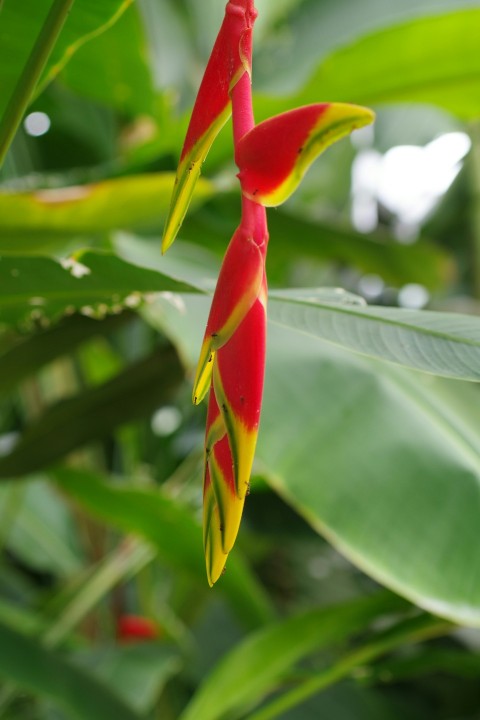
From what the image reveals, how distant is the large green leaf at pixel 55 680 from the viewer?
518mm

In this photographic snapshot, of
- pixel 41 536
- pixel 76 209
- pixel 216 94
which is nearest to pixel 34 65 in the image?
pixel 216 94

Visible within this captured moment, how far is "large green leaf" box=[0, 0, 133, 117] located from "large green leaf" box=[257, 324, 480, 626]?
21 centimetres

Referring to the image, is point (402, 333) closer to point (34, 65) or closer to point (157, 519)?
point (34, 65)

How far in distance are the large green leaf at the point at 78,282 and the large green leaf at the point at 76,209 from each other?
0.08 meters

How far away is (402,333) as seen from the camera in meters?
0.24

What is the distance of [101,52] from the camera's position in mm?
618

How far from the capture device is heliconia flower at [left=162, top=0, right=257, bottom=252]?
18cm

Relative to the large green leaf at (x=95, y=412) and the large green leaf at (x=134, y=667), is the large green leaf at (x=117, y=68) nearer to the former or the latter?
the large green leaf at (x=95, y=412)

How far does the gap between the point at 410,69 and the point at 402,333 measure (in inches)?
16.6

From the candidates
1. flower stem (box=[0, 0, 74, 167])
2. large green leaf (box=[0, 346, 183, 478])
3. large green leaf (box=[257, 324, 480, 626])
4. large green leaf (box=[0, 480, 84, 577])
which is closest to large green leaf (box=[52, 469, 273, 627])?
large green leaf (box=[0, 346, 183, 478])

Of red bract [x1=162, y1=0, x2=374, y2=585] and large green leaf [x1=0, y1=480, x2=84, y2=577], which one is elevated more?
red bract [x1=162, y1=0, x2=374, y2=585]

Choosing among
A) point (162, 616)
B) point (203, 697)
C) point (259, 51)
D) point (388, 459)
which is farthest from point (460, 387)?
point (259, 51)

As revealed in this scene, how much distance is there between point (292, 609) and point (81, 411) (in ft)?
1.59

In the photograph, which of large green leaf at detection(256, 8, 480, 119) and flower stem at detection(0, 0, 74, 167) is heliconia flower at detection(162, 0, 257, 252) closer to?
flower stem at detection(0, 0, 74, 167)
